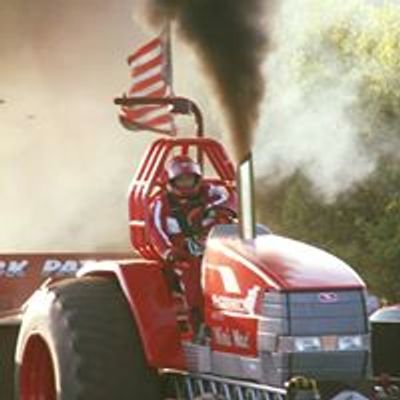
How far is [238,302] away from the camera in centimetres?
686

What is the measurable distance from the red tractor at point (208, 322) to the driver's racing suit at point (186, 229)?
0.18ft

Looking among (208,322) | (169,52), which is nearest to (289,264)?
(208,322)

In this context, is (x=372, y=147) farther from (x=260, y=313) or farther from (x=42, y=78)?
(x=260, y=313)

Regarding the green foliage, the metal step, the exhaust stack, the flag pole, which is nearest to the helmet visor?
the exhaust stack

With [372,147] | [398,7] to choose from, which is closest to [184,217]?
[372,147]

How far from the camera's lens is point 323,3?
2134cm

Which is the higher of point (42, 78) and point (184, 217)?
point (42, 78)

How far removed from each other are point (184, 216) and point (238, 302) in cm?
79

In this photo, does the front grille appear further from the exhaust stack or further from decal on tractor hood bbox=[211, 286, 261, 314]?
the exhaust stack

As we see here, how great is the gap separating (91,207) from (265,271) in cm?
872

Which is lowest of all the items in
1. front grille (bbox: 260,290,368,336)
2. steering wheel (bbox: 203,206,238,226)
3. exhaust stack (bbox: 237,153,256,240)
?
front grille (bbox: 260,290,368,336)

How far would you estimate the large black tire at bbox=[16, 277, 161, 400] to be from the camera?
281 inches

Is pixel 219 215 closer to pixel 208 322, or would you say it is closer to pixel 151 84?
pixel 208 322

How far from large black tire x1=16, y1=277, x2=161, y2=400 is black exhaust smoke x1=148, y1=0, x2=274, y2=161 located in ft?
3.97
